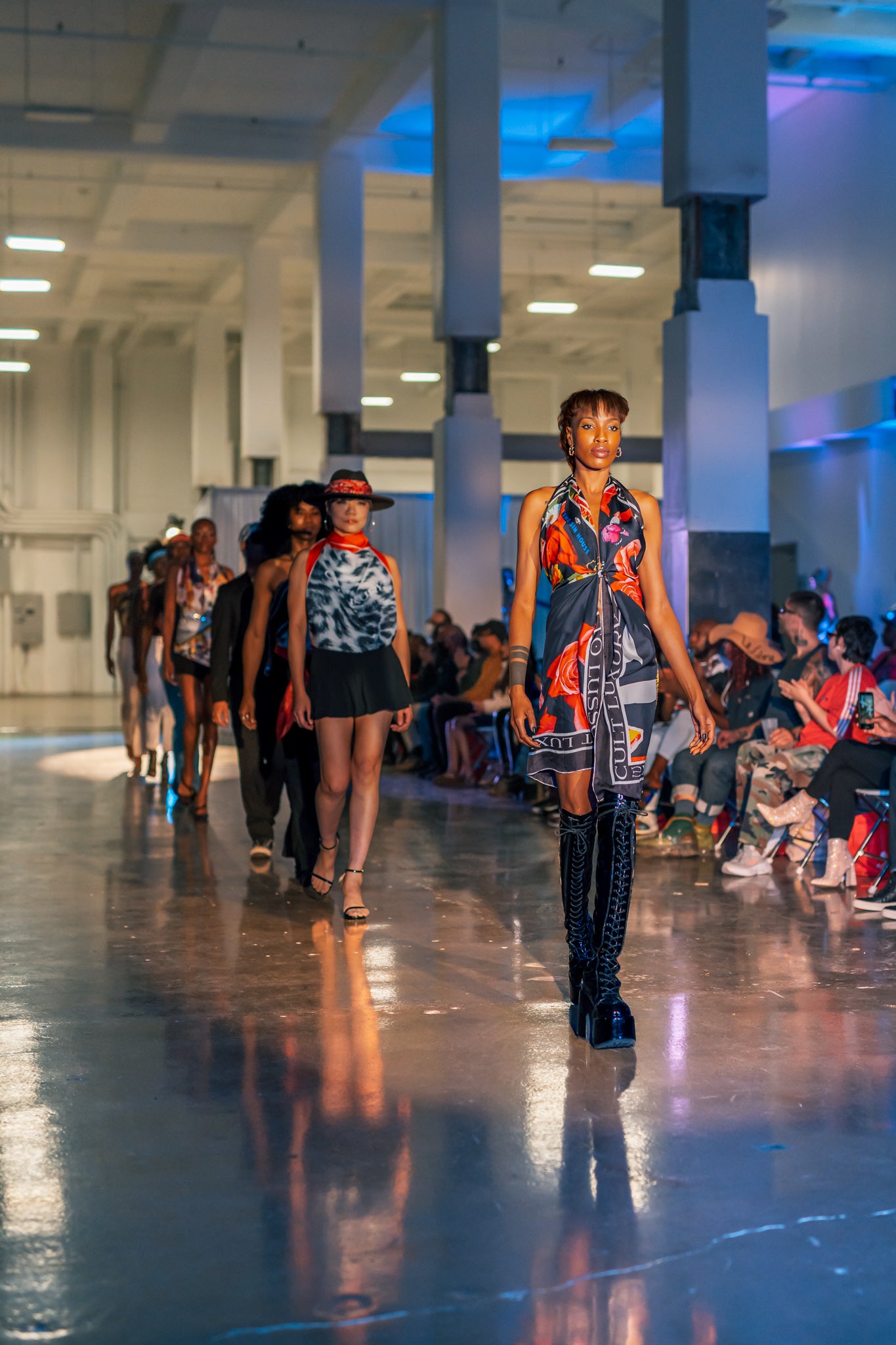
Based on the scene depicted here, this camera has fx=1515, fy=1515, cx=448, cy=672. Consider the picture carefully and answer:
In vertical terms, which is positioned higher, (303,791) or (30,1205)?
(303,791)

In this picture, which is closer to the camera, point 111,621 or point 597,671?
point 597,671

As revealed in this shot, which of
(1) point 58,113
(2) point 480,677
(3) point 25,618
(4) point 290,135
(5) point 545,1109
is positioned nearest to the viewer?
(5) point 545,1109

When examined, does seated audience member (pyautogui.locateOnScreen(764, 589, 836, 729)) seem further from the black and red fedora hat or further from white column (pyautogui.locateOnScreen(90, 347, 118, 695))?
white column (pyautogui.locateOnScreen(90, 347, 118, 695))

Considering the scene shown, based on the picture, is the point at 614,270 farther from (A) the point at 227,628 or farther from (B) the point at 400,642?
(B) the point at 400,642

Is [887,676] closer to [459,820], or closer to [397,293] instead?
[459,820]

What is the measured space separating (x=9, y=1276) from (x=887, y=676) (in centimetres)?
658

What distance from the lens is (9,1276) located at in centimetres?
231

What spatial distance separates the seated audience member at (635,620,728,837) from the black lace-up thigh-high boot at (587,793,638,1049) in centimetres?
349

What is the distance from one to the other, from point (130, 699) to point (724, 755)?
18.6ft

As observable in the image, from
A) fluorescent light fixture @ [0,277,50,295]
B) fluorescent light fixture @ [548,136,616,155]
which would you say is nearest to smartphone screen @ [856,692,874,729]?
fluorescent light fixture @ [548,136,616,155]

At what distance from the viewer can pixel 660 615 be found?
12.6ft

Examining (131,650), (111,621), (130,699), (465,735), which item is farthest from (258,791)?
(111,621)

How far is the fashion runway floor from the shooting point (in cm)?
224

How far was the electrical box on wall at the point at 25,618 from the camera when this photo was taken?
26.7 metres
